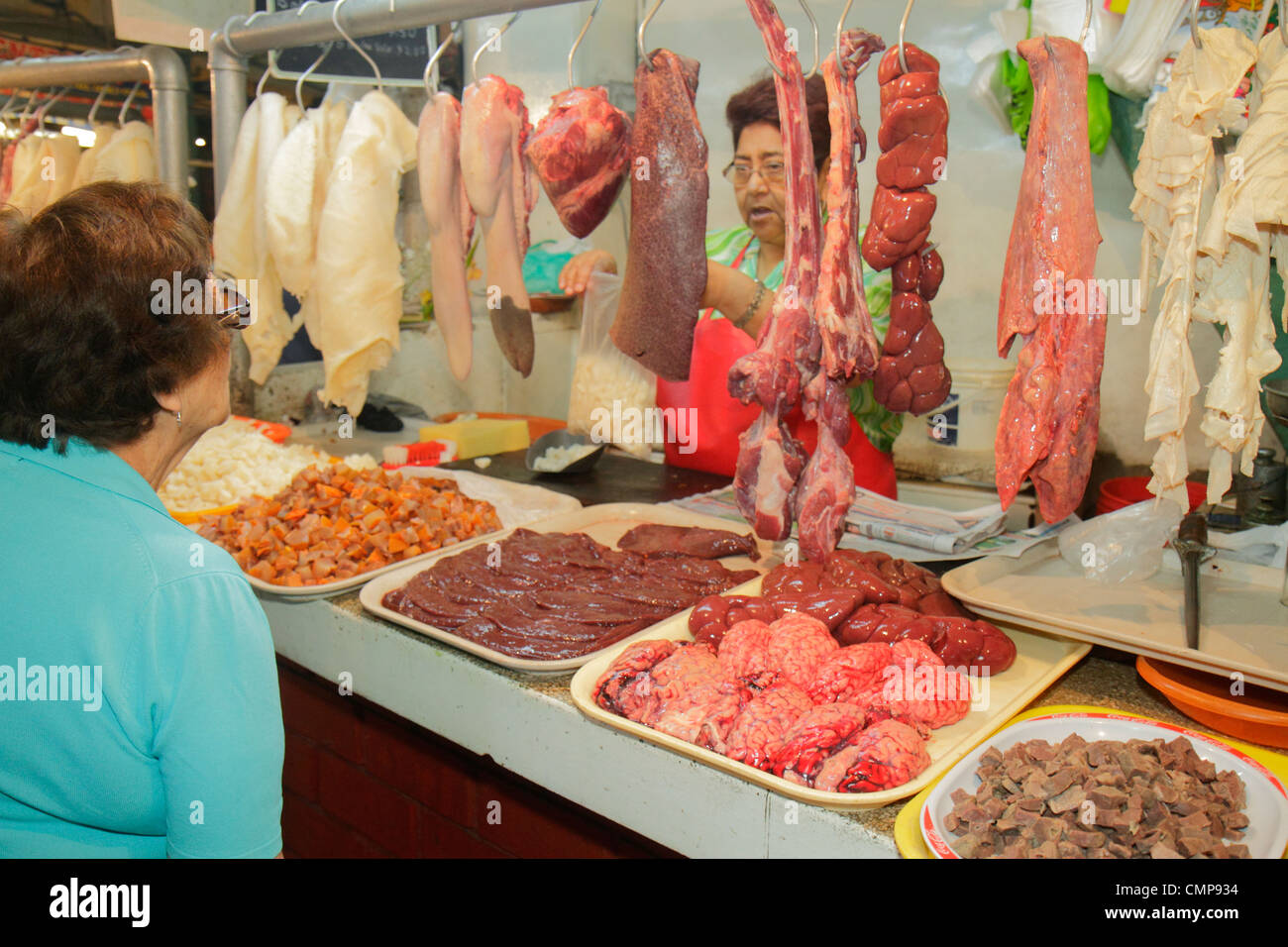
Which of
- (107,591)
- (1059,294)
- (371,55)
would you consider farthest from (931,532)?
(371,55)

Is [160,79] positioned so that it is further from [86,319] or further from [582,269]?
[86,319]

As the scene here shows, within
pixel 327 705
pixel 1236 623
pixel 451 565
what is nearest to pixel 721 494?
pixel 451 565

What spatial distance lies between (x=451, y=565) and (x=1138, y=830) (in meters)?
1.70

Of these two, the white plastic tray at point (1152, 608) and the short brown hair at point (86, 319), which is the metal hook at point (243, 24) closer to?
the short brown hair at point (86, 319)

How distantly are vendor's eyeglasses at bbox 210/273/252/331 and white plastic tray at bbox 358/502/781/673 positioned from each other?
854 millimetres

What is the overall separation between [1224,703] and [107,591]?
6.03 ft

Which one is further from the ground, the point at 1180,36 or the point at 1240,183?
the point at 1180,36

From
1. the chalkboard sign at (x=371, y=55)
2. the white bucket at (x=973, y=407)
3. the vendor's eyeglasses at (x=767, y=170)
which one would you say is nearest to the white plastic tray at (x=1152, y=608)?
the vendor's eyeglasses at (x=767, y=170)

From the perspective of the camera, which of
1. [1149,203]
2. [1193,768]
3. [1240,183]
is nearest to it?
[1193,768]

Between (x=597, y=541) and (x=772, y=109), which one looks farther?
(x=772, y=109)

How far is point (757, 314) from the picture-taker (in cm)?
325

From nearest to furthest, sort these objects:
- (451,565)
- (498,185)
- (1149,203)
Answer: (1149,203), (451,565), (498,185)

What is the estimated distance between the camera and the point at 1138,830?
1.43 meters
